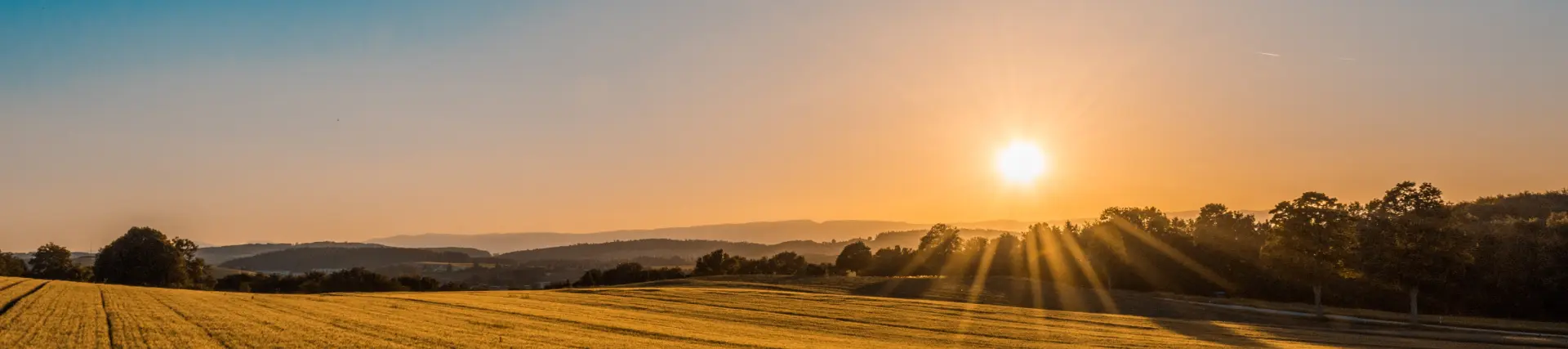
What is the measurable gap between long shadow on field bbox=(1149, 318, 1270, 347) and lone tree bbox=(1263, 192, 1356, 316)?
1172cm

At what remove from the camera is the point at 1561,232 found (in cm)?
7444

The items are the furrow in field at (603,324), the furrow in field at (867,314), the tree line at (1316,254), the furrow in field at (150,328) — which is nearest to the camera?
the furrow in field at (150,328)

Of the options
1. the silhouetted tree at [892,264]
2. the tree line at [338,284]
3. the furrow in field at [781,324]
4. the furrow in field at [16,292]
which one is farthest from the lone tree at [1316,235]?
the tree line at [338,284]

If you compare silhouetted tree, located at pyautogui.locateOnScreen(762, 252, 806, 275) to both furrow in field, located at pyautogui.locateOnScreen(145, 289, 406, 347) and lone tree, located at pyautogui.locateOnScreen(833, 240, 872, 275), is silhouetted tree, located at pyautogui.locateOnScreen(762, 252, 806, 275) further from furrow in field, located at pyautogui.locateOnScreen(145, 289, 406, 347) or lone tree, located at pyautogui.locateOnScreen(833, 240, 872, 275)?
furrow in field, located at pyautogui.locateOnScreen(145, 289, 406, 347)

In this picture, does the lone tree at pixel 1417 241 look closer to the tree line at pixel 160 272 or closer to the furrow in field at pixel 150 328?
the furrow in field at pixel 150 328

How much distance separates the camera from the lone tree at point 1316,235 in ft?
200

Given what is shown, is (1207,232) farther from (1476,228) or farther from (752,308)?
(752,308)

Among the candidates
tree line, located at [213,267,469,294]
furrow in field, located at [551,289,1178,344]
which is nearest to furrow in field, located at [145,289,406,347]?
furrow in field, located at [551,289,1178,344]

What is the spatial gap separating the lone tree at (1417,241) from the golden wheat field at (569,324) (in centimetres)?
1209

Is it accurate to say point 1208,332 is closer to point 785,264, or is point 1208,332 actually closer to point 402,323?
point 402,323

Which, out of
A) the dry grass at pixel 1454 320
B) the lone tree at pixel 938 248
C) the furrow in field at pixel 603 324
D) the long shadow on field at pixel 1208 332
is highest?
the lone tree at pixel 938 248

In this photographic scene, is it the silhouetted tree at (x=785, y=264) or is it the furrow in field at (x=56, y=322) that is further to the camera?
the silhouetted tree at (x=785, y=264)

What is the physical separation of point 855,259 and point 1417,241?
84.3m

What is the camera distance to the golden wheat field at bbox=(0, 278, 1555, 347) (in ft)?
89.3
